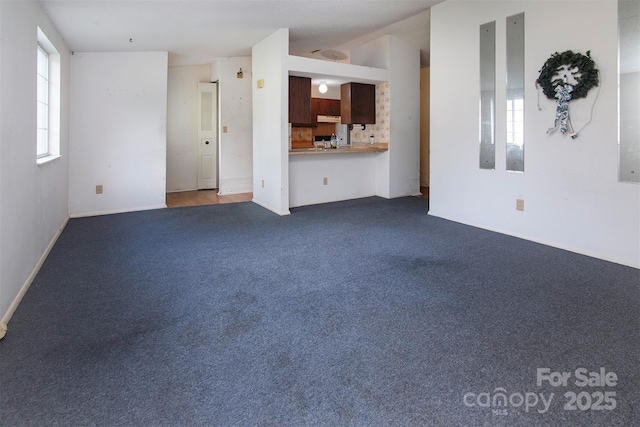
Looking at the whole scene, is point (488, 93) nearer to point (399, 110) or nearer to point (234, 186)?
point (399, 110)

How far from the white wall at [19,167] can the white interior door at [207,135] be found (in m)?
3.72

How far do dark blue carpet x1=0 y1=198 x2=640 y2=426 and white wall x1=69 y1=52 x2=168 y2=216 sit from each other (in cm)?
194

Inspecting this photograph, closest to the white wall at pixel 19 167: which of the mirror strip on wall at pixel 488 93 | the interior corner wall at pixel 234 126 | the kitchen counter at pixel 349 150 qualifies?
the kitchen counter at pixel 349 150

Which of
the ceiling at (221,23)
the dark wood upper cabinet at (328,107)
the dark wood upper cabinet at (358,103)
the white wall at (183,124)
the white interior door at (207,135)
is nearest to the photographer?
the ceiling at (221,23)

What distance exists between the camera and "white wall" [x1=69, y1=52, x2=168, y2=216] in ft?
16.8

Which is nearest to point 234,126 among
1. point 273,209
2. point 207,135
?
point 207,135

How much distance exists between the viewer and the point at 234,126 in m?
6.98

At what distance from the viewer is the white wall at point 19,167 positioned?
7.44ft

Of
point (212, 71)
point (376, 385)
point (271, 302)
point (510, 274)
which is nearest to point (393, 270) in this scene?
point (510, 274)

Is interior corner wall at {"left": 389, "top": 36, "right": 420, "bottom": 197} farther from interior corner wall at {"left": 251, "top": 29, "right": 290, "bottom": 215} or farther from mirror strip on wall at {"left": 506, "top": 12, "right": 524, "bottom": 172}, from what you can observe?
mirror strip on wall at {"left": 506, "top": 12, "right": 524, "bottom": 172}

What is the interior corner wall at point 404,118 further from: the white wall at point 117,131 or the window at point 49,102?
the window at point 49,102

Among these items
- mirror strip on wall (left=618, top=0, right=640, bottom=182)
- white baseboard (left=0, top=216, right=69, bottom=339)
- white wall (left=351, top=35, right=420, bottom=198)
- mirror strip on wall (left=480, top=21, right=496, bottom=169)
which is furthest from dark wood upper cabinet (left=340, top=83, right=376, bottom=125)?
white baseboard (left=0, top=216, right=69, bottom=339)

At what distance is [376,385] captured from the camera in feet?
5.23

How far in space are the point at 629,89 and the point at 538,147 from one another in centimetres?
83
